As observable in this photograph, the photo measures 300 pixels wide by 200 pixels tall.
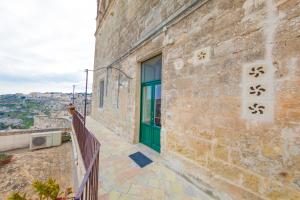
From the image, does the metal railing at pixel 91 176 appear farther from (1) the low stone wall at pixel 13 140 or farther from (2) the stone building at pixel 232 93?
(1) the low stone wall at pixel 13 140

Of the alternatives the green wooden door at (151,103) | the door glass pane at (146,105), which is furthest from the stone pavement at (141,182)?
the door glass pane at (146,105)

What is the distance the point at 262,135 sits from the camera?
5.59 feet

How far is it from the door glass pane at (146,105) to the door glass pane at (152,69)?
305 millimetres

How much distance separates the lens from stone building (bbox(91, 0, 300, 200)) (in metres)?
1.55

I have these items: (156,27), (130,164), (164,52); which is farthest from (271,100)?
(156,27)

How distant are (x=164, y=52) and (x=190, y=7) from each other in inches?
38.9

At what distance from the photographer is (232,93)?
6.67 feet

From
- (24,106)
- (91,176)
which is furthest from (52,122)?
(24,106)

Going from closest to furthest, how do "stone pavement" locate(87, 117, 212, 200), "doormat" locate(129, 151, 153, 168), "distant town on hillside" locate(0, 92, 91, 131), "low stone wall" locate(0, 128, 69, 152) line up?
1. "stone pavement" locate(87, 117, 212, 200)
2. "doormat" locate(129, 151, 153, 168)
3. "low stone wall" locate(0, 128, 69, 152)
4. "distant town on hillside" locate(0, 92, 91, 131)

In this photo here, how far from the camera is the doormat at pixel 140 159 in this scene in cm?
320

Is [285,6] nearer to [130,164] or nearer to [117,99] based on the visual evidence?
[130,164]

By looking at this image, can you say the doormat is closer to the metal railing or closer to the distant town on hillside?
the metal railing

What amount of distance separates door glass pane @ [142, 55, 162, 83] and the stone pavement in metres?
2.04

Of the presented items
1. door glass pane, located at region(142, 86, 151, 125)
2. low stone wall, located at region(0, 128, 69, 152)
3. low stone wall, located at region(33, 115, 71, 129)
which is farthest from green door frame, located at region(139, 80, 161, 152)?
low stone wall, located at region(33, 115, 71, 129)
